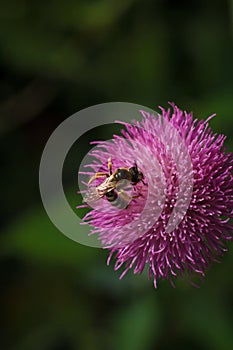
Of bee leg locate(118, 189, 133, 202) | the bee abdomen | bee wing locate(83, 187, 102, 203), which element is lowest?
bee wing locate(83, 187, 102, 203)

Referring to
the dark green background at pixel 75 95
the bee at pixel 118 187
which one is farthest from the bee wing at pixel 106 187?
the dark green background at pixel 75 95

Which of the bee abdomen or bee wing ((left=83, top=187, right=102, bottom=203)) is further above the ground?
the bee abdomen

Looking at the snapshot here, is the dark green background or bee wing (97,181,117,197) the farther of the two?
the dark green background

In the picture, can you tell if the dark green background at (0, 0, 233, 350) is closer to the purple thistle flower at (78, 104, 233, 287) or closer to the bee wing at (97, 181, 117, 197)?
the purple thistle flower at (78, 104, 233, 287)

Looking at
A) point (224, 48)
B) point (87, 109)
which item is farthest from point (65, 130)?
point (224, 48)

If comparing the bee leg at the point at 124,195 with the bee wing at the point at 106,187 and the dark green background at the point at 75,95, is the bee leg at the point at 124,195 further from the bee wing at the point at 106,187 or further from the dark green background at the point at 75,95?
the dark green background at the point at 75,95

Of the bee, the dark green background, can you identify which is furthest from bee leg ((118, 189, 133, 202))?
the dark green background

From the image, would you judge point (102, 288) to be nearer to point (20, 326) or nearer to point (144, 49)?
point (20, 326)

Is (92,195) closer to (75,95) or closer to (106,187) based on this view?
(106,187)
